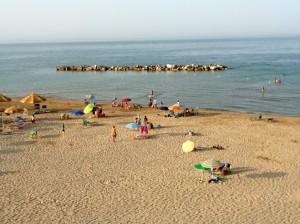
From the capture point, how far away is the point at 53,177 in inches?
687

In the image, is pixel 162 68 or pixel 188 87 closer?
pixel 188 87

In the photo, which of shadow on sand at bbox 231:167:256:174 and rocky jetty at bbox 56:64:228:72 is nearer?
shadow on sand at bbox 231:167:256:174

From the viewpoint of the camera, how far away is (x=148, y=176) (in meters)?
17.4

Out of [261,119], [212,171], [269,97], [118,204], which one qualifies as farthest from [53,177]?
[269,97]

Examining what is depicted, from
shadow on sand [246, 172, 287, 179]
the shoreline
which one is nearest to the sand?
shadow on sand [246, 172, 287, 179]

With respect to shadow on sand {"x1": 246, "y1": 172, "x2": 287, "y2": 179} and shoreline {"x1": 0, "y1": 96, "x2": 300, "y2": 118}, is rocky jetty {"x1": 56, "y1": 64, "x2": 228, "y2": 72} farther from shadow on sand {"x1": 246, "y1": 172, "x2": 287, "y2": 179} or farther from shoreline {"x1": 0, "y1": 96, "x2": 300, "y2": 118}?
shadow on sand {"x1": 246, "y1": 172, "x2": 287, "y2": 179}

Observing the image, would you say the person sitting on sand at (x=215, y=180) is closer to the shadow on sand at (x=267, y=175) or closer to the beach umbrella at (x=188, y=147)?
the shadow on sand at (x=267, y=175)

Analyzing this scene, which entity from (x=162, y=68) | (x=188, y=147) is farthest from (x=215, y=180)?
(x=162, y=68)

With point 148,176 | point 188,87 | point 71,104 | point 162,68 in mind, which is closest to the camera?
point 148,176

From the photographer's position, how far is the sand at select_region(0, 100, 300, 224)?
14.1 metres

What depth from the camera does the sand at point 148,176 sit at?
46.2 ft

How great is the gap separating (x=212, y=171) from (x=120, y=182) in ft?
12.0

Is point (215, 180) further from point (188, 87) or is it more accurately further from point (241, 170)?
point (188, 87)

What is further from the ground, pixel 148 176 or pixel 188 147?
pixel 188 147
